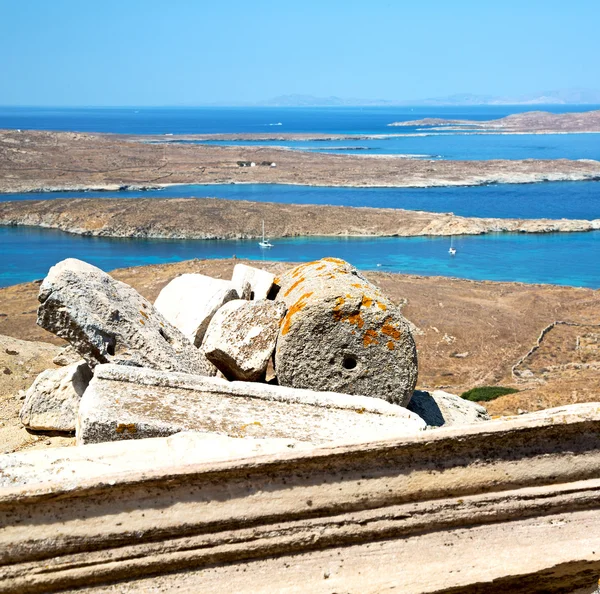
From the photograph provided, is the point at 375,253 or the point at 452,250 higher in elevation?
the point at 452,250

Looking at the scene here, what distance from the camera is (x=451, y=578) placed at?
4.42m

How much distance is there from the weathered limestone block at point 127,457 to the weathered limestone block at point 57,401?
2.68 metres

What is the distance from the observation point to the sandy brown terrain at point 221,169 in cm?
8156

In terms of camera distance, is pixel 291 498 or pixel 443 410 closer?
pixel 291 498

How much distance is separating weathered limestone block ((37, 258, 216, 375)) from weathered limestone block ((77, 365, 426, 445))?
0.71 metres

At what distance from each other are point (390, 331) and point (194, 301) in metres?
3.11

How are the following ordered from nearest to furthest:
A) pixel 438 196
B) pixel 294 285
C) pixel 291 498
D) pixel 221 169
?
pixel 291 498 → pixel 294 285 → pixel 438 196 → pixel 221 169

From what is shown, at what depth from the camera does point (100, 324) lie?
723 cm

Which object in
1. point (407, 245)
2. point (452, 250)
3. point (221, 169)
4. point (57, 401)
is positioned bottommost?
point (407, 245)

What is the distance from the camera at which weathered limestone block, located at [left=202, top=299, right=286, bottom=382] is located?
789 centimetres

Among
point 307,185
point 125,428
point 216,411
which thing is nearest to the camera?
point 125,428

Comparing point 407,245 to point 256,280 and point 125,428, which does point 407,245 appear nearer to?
point 256,280

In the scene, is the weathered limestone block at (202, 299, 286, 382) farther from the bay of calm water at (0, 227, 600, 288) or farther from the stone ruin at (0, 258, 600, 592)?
the bay of calm water at (0, 227, 600, 288)

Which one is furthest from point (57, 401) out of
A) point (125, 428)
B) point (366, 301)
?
point (366, 301)
